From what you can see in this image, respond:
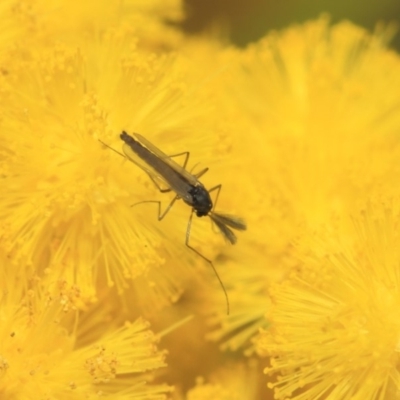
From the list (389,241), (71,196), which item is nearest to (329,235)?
(389,241)

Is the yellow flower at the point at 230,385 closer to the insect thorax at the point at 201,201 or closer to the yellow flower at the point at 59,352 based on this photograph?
the yellow flower at the point at 59,352

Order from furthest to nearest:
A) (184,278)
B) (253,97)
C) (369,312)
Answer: (253,97), (184,278), (369,312)

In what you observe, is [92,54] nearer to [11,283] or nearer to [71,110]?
[71,110]

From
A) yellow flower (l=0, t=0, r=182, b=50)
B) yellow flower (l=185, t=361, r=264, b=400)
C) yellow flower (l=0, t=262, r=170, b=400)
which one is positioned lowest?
yellow flower (l=185, t=361, r=264, b=400)

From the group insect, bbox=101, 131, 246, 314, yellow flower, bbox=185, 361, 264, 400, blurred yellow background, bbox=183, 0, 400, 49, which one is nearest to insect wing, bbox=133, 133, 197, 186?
insect, bbox=101, 131, 246, 314

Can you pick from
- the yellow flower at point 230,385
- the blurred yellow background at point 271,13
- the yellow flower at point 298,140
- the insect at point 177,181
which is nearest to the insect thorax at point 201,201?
the insect at point 177,181

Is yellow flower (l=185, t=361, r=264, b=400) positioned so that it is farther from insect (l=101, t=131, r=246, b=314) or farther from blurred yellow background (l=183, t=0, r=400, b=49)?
blurred yellow background (l=183, t=0, r=400, b=49)
